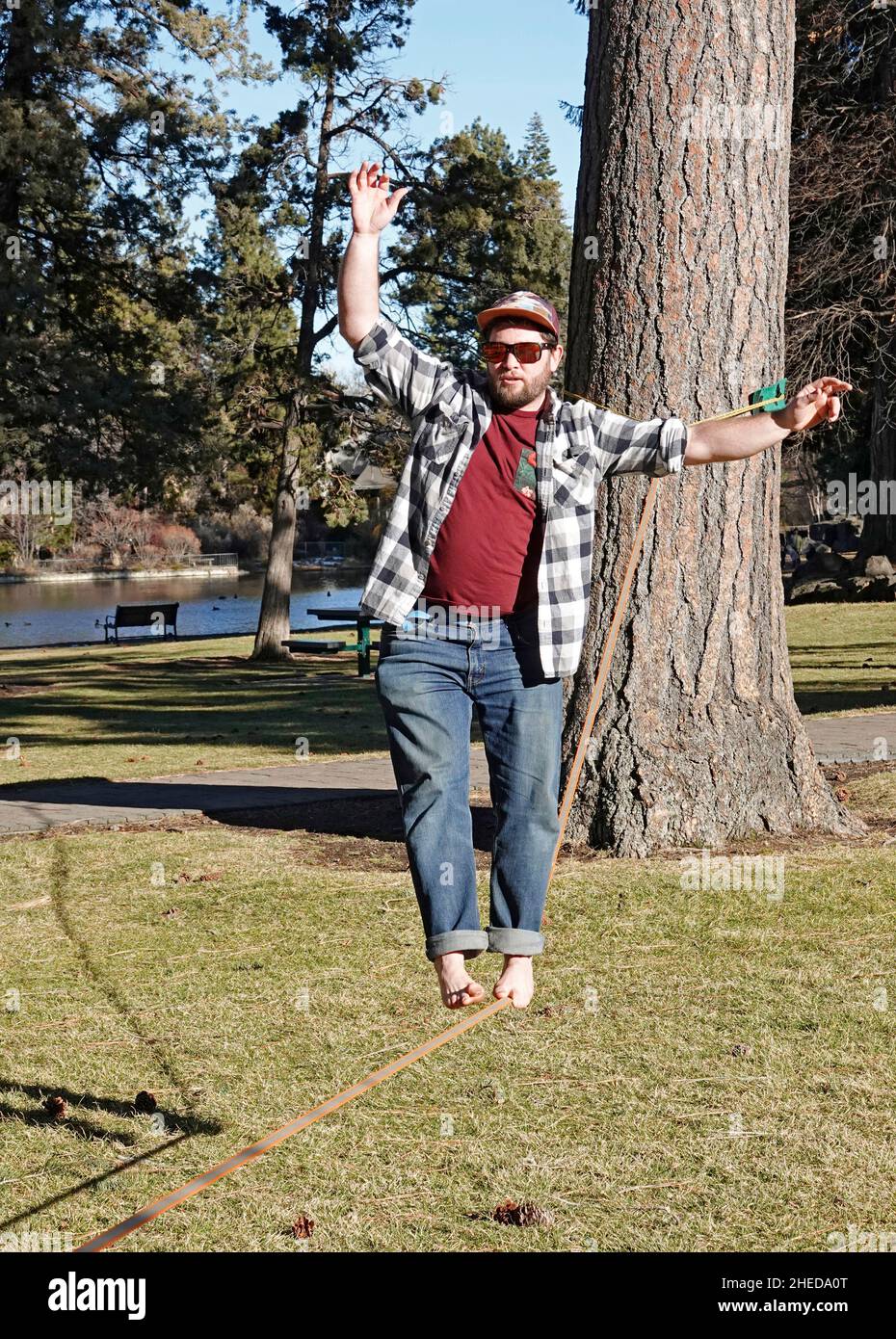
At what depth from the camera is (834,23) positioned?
82.9 feet

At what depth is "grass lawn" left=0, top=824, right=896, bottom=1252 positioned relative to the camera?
13.9 ft

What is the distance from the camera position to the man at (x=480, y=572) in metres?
4.64

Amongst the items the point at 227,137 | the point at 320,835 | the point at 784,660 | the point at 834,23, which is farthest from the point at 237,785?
the point at 834,23

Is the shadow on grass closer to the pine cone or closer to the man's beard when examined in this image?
the pine cone

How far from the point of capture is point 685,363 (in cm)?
835

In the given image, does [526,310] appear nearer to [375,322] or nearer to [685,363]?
[375,322]

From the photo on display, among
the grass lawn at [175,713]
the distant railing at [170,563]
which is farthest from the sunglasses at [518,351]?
the distant railing at [170,563]

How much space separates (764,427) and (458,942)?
1.88 meters

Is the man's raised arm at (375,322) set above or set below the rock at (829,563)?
above

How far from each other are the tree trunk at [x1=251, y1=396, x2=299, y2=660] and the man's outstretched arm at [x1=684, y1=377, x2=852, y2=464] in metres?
22.0

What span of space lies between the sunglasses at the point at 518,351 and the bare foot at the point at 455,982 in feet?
6.00

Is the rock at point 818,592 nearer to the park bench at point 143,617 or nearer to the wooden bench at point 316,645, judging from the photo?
the wooden bench at point 316,645

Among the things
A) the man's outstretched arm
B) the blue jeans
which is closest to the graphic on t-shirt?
the blue jeans

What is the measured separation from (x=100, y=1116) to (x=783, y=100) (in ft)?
21.6
